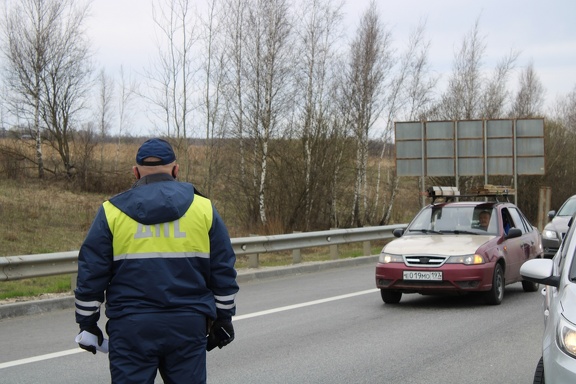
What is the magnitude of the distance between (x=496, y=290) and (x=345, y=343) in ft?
12.4

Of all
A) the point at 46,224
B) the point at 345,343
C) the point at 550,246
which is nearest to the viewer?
the point at 345,343

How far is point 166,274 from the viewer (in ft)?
13.6

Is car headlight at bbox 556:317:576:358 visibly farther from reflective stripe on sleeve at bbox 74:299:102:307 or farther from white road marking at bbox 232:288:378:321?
white road marking at bbox 232:288:378:321

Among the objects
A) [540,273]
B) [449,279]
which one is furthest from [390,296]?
[540,273]

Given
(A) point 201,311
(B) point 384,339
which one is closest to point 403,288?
(B) point 384,339

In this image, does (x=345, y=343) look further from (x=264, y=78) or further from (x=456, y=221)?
(x=264, y=78)

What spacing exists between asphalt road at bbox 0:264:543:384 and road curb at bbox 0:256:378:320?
13 centimetres

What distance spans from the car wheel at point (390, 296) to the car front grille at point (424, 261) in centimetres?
70

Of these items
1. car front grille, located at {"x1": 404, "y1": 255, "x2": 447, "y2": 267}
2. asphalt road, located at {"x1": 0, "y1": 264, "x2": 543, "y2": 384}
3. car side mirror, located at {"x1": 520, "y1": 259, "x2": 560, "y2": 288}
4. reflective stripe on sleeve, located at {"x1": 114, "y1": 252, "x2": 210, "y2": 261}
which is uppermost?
reflective stripe on sleeve, located at {"x1": 114, "y1": 252, "x2": 210, "y2": 261}

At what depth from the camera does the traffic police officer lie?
4055 millimetres

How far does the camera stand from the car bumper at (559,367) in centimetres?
445

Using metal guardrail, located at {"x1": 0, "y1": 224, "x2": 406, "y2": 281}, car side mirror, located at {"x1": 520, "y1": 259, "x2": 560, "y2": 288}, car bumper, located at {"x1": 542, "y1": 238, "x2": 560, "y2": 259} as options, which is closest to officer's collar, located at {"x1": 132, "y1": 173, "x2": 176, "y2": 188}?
car side mirror, located at {"x1": 520, "y1": 259, "x2": 560, "y2": 288}

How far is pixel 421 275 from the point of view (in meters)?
11.8

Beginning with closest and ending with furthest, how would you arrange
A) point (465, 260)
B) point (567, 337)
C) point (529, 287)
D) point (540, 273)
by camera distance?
point (567, 337) → point (540, 273) → point (465, 260) → point (529, 287)
